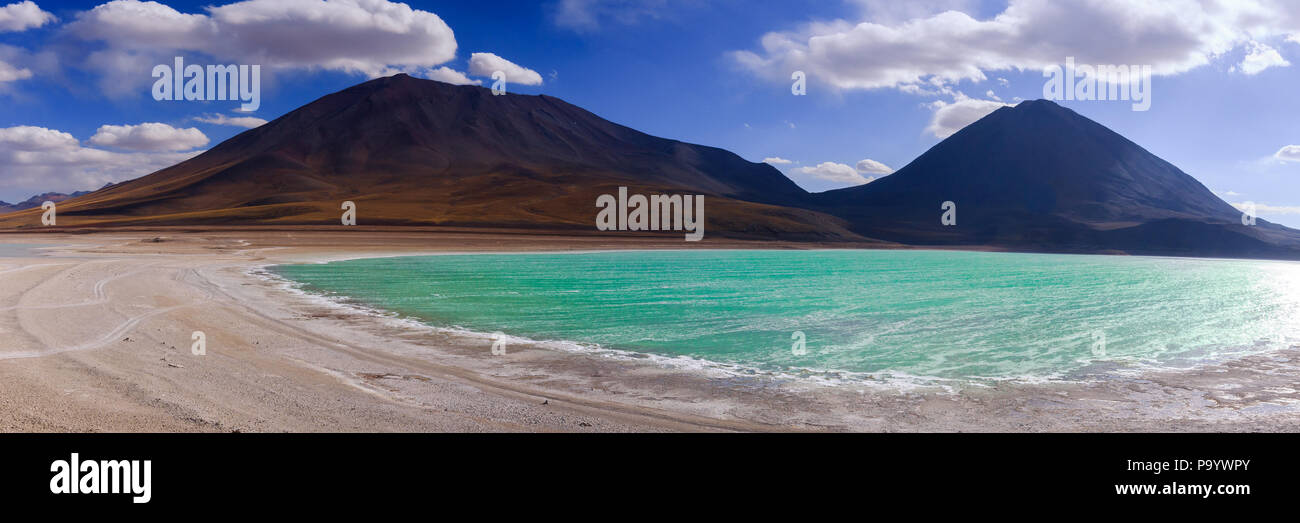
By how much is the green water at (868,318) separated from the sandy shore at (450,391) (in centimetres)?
160

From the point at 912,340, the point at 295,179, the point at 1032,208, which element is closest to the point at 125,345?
the point at 912,340

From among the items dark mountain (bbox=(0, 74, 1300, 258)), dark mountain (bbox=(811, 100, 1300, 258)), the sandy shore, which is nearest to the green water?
the sandy shore

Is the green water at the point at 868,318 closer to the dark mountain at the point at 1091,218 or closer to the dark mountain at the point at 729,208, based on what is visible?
the dark mountain at the point at 729,208

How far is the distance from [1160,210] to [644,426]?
210 m

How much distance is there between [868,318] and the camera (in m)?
19.1

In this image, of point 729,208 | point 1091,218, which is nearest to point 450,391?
point 729,208

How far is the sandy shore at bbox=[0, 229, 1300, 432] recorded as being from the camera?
7.71 metres

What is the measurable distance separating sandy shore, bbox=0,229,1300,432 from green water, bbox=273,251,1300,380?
1602 mm

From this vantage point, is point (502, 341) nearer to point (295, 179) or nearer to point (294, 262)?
point (294, 262)

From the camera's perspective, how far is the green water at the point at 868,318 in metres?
13.2

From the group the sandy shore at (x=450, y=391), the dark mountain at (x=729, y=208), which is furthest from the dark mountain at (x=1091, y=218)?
the sandy shore at (x=450, y=391)

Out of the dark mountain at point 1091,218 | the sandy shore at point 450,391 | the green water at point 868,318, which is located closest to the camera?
the sandy shore at point 450,391

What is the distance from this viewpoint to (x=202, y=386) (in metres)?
8.95

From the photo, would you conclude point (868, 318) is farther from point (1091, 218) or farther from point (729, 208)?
point (1091, 218)
